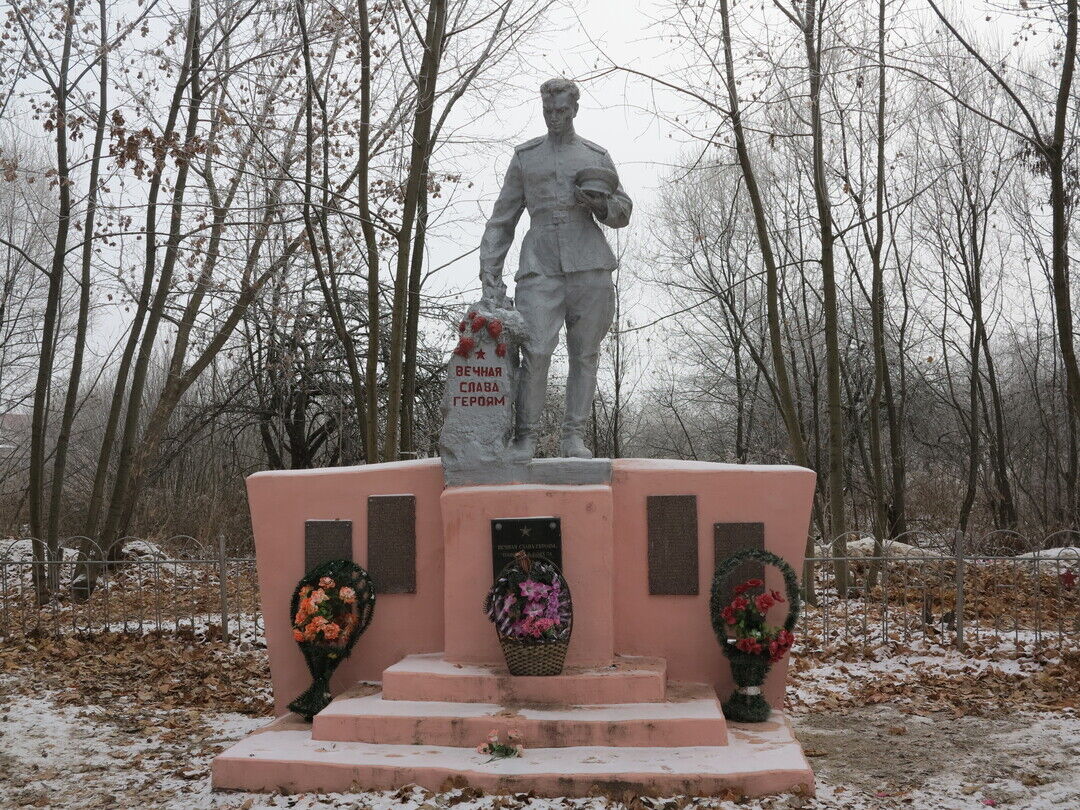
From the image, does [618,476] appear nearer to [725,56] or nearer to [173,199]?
[725,56]

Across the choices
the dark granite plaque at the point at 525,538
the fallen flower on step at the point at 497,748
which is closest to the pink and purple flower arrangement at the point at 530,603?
the dark granite plaque at the point at 525,538

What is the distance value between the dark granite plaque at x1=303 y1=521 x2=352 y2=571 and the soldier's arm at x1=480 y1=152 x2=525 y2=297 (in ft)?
5.98

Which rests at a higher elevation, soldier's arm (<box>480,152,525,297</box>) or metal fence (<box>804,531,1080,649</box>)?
soldier's arm (<box>480,152,525,297</box>)

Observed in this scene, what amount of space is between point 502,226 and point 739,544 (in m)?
2.58

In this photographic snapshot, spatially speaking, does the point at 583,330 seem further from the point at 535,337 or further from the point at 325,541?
the point at 325,541

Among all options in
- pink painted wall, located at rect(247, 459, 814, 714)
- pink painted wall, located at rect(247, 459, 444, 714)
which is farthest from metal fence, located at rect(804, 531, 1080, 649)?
pink painted wall, located at rect(247, 459, 444, 714)

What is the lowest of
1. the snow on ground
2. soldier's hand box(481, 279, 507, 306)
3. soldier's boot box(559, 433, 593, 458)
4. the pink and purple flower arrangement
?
the snow on ground

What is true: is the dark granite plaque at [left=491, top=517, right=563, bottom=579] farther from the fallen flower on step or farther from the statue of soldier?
the fallen flower on step

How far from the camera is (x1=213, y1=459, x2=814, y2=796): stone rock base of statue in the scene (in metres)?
4.84

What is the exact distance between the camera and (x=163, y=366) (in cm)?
2248

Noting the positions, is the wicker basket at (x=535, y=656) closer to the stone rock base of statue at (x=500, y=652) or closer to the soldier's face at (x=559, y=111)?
the stone rock base of statue at (x=500, y=652)

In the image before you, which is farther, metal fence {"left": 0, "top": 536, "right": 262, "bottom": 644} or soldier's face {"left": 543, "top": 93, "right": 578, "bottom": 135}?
metal fence {"left": 0, "top": 536, "right": 262, "bottom": 644}

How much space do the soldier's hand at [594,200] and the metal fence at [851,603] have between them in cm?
362

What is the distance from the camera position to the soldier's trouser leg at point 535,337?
20.4ft
